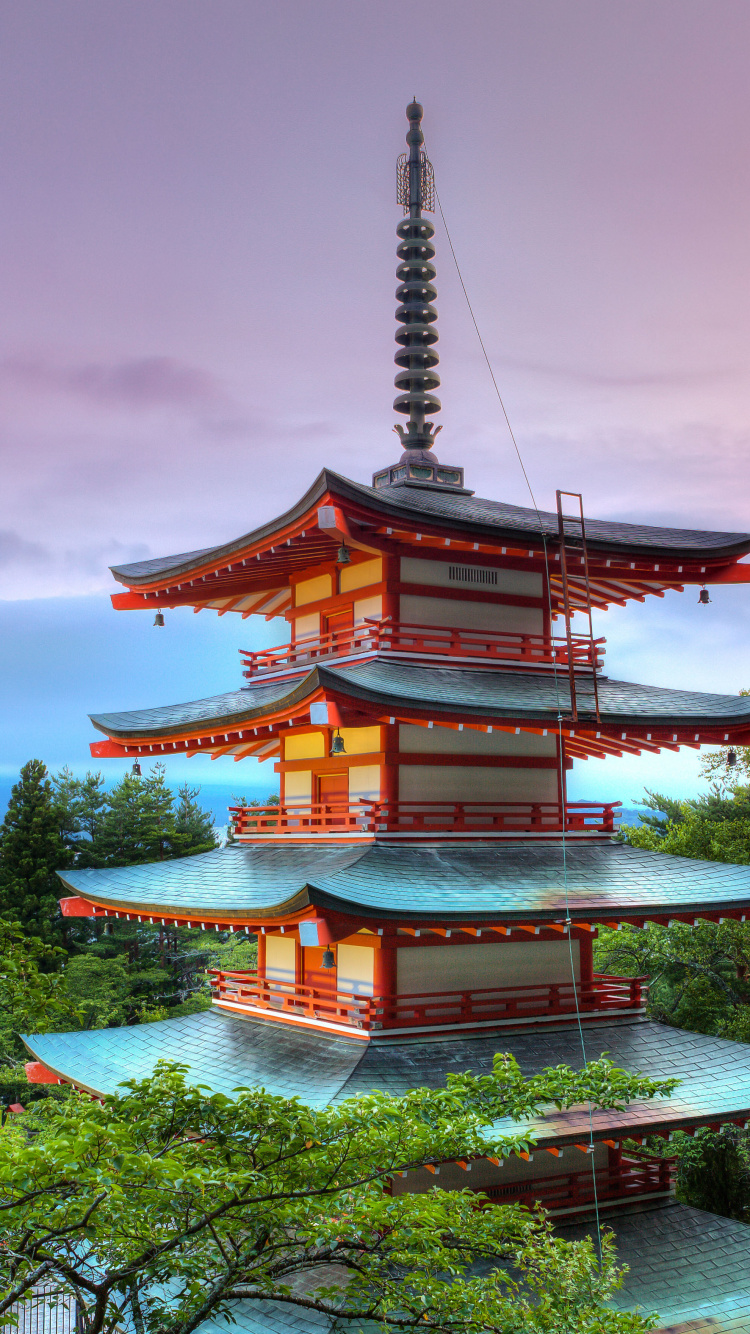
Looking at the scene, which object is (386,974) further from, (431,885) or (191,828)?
(191,828)

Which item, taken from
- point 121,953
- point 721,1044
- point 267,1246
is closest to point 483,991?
point 721,1044

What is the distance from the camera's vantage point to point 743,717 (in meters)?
16.7

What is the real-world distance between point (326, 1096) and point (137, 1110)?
4.78m

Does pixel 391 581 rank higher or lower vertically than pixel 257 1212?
higher

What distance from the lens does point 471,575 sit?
17734mm

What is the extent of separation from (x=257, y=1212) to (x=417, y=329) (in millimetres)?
16505

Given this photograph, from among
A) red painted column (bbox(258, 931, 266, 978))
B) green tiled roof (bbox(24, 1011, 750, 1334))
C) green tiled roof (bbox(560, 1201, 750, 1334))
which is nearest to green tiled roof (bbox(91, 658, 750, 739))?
red painted column (bbox(258, 931, 266, 978))

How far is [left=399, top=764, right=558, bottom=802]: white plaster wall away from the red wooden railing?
5.86m

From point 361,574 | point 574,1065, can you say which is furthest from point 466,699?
point 574,1065

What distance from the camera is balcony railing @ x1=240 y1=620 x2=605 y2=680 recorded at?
16672 mm

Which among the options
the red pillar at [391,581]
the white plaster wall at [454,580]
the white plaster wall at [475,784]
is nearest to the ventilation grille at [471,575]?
the white plaster wall at [454,580]

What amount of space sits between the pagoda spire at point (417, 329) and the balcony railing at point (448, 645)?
13.0 ft

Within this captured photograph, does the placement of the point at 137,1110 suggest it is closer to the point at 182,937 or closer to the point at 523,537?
the point at 523,537

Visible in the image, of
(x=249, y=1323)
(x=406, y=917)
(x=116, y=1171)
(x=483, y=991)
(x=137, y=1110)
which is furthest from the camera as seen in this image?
(x=483, y=991)
